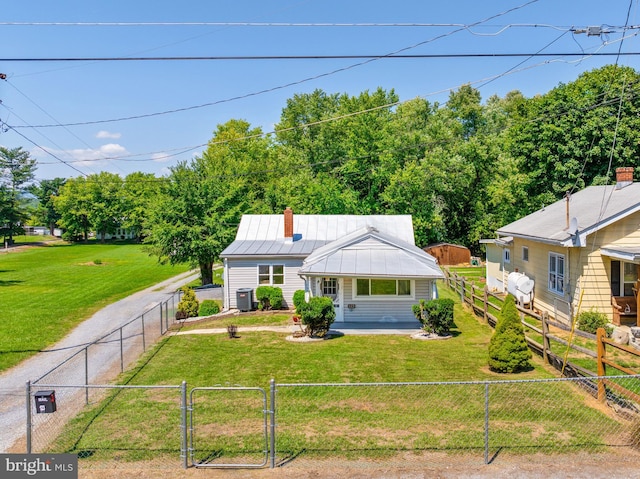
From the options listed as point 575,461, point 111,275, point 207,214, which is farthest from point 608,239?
point 111,275

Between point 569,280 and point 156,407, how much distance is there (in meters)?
15.8

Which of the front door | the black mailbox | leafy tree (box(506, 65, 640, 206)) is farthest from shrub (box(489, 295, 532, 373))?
leafy tree (box(506, 65, 640, 206))

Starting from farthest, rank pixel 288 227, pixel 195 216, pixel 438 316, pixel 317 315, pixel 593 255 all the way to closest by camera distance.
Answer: pixel 195 216 → pixel 288 227 → pixel 438 316 → pixel 593 255 → pixel 317 315

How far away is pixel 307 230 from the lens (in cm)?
2873

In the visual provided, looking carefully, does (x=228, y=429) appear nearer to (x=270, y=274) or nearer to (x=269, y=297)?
(x=269, y=297)

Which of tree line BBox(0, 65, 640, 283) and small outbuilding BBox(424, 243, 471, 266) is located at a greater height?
tree line BBox(0, 65, 640, 283)

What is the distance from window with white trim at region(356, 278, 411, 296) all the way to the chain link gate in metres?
9.67

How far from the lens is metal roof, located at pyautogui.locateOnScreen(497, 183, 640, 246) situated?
1797cm

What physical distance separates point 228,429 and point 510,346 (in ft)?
26.2

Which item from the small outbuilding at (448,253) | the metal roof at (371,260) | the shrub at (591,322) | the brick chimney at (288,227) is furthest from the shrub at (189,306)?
the small outbuilding at (448,253)

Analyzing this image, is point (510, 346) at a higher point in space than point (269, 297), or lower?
lower

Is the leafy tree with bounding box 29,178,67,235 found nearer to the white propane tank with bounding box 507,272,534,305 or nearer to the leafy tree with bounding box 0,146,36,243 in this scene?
the leafy tree with bounding box 0,146,36,243

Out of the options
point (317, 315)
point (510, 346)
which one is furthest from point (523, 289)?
point (317, 315)

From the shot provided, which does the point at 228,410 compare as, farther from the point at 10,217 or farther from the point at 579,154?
the point at 10,217
